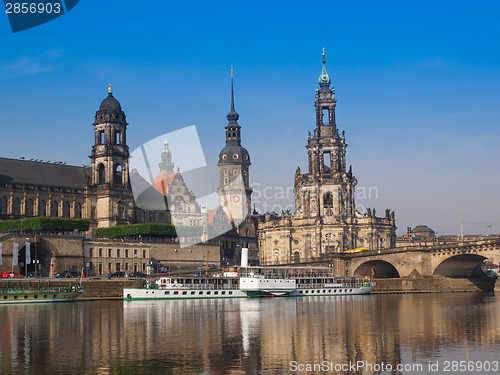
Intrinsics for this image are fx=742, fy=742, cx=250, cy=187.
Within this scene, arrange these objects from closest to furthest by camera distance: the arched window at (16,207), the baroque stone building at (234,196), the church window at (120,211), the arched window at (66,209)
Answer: the arched window at (16,207) < the arched window at (66,209) < the church window at (120,211) < the baroque stone building at (234,196)

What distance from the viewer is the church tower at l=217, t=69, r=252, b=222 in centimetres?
15650

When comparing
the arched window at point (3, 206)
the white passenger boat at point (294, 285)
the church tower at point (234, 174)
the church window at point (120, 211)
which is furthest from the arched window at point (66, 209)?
the church tower at point (234, 174)

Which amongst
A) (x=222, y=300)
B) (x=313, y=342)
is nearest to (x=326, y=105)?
(x=222, y=300)

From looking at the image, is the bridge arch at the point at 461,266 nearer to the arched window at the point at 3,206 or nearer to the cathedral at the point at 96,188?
the cathedral at the point at 96,188

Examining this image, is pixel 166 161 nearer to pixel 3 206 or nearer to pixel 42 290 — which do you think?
pixel 3 206

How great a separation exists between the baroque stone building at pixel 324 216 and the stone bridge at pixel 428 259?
48.6ft

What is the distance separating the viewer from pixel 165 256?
102625 millimetres

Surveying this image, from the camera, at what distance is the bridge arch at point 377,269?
10481cm

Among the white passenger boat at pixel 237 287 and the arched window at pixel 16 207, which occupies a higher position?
the arched window at pixel 16 207

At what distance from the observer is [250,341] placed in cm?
3591

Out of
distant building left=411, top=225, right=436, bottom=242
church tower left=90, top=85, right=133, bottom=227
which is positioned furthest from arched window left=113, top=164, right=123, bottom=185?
distant building left=411, top=225, right=436, bottom=242

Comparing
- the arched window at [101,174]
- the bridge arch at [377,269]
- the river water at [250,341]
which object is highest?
the arched window at [101,174]

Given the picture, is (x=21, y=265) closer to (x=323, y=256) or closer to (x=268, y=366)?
(x=323, y=256)

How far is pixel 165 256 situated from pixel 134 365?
74.3 meters
